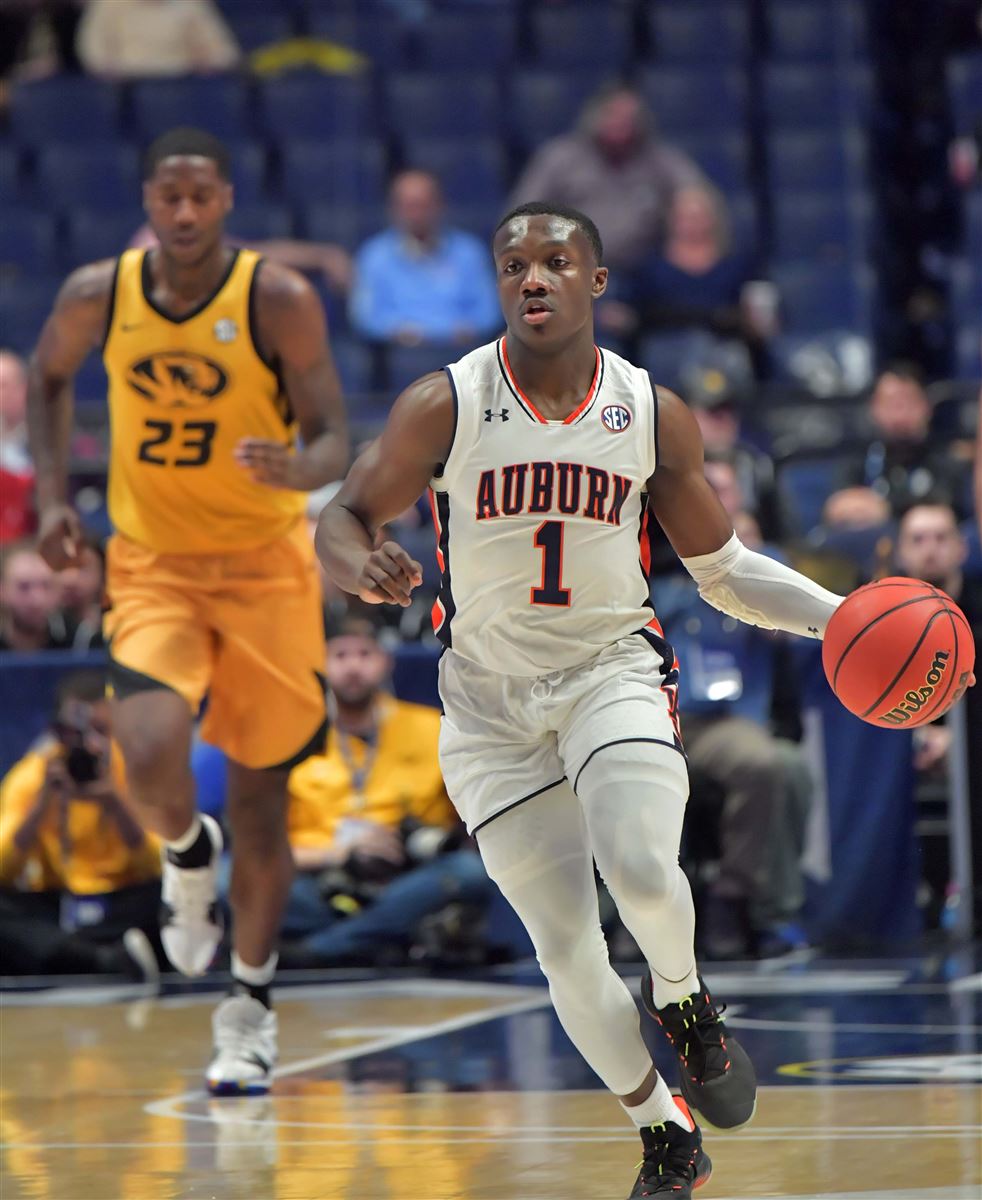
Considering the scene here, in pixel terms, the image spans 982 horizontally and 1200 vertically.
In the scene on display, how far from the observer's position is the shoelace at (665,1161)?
13.1 ft

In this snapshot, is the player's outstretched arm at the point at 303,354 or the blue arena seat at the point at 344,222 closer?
the player's outstretched arm at the point at 303,354

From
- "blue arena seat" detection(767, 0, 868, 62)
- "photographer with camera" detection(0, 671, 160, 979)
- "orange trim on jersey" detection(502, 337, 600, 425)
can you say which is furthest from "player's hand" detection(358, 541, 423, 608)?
"blue arena seat" detection(767, 0, 868, 62)

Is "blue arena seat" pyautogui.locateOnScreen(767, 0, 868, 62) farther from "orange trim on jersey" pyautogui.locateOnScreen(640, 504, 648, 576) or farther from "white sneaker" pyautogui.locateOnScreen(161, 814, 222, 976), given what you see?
"orange trim on jersey" pyautogui.locateOnScreen(640, 504, 648, 576)

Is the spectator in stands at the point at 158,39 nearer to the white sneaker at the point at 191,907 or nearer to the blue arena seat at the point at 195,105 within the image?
the blue arena seat at the point at 195,105

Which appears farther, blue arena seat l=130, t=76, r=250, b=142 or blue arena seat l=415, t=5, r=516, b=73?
blue arena seat l=415, t=5, r=516, b=73

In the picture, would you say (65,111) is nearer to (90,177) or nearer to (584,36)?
(90,177)

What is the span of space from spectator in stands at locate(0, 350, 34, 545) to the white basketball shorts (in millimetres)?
5422

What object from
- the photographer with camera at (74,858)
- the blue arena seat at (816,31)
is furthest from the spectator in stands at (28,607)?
the blue arena seat at (816,31)

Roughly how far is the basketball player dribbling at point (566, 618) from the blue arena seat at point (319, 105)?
8.99 meters

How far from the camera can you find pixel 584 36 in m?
13.1

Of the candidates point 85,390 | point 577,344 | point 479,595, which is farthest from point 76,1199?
point 85,390

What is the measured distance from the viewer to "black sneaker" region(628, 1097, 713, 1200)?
156 inches

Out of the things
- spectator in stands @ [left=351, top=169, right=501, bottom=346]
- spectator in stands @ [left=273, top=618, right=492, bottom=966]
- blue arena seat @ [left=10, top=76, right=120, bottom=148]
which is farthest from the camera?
blue arena seat @ [left=10, top=76, right=120, bottom=148]

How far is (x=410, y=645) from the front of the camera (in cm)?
841
